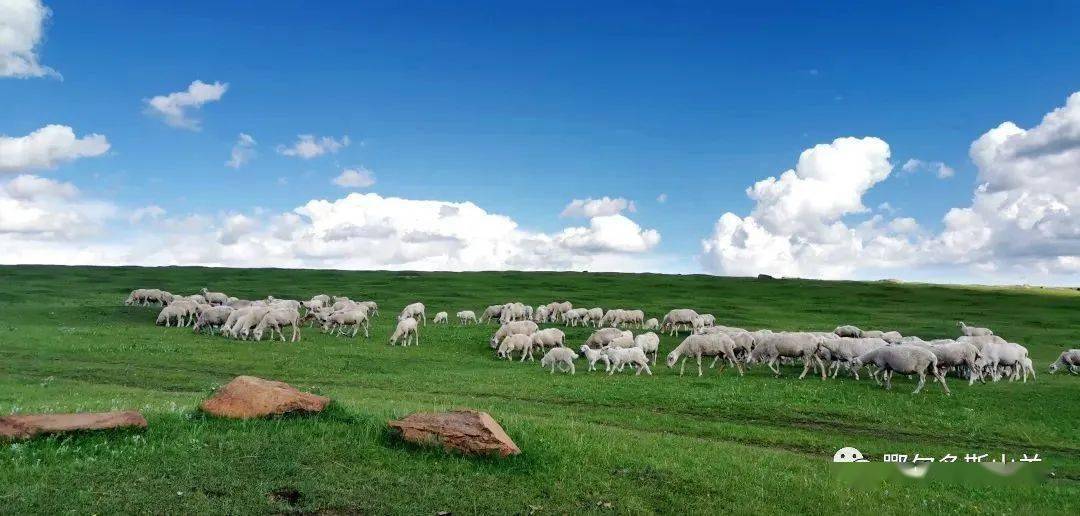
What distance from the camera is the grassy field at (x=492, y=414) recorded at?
1012 cm

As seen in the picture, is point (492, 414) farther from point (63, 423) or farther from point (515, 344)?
point (515, 344)

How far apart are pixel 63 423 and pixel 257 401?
3.13 m

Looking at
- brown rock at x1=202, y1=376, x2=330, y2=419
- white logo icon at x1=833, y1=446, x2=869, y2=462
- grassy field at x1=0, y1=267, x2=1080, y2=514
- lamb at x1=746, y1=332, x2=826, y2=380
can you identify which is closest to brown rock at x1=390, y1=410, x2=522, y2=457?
grassy field at x1=0, y1=267, x2=1080, y2=514

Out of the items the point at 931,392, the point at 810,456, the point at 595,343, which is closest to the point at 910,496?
the point at 810,456

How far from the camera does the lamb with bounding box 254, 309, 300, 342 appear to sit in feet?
119

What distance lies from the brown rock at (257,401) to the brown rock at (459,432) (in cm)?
220

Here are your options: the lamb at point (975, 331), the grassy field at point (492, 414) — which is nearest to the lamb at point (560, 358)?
the grassy field at point (492, 414)

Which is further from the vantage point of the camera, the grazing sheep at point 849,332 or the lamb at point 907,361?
the grazing sheep at point 849,332

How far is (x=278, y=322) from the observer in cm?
3778

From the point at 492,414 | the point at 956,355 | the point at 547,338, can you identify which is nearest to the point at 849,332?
the point at 956,355

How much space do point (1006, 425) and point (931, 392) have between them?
436cm

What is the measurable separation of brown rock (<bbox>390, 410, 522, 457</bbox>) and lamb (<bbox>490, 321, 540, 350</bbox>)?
23.6 metres

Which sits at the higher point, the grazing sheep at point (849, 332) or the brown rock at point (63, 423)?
the brown rock at point (63, 423)

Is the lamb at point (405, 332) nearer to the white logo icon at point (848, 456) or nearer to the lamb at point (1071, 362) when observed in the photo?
the white logo icon at point (848, 456)
